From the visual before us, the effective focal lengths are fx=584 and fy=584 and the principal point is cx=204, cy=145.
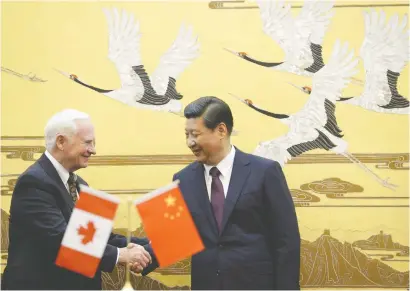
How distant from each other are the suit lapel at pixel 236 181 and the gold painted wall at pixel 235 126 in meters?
0.96

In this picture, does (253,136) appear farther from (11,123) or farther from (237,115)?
(11,123)

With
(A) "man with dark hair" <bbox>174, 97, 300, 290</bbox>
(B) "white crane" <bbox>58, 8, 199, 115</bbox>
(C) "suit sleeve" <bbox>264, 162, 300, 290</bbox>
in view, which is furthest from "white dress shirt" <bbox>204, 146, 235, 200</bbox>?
(B) "white crane" <bbox>58, 8, 199, 115</bbox>

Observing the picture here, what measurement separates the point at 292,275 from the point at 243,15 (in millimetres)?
1959

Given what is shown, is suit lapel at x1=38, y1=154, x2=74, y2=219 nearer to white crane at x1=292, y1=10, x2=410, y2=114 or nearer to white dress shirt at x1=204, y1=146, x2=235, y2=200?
white dress shirt at x1=204, y1=146, x2=235, y2=200

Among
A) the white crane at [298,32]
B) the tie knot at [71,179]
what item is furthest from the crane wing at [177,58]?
the tie knot at [71,179]

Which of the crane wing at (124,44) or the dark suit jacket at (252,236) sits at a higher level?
the crane wing at (124,44)

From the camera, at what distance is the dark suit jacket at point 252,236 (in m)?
3.00

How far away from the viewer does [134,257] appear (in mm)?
3113

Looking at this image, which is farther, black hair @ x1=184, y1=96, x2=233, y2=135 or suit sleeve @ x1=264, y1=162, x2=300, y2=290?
black hair @ x1=184, y1=96, x2=233, y2=135

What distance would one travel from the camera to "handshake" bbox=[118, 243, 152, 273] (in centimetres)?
310

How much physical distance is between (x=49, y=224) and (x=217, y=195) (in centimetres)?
88

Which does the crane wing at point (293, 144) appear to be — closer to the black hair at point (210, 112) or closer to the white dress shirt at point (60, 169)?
the black hair at point (210, 112)

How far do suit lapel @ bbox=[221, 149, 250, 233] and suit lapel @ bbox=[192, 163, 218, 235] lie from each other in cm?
7

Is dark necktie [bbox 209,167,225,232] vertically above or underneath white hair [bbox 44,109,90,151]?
underneath
